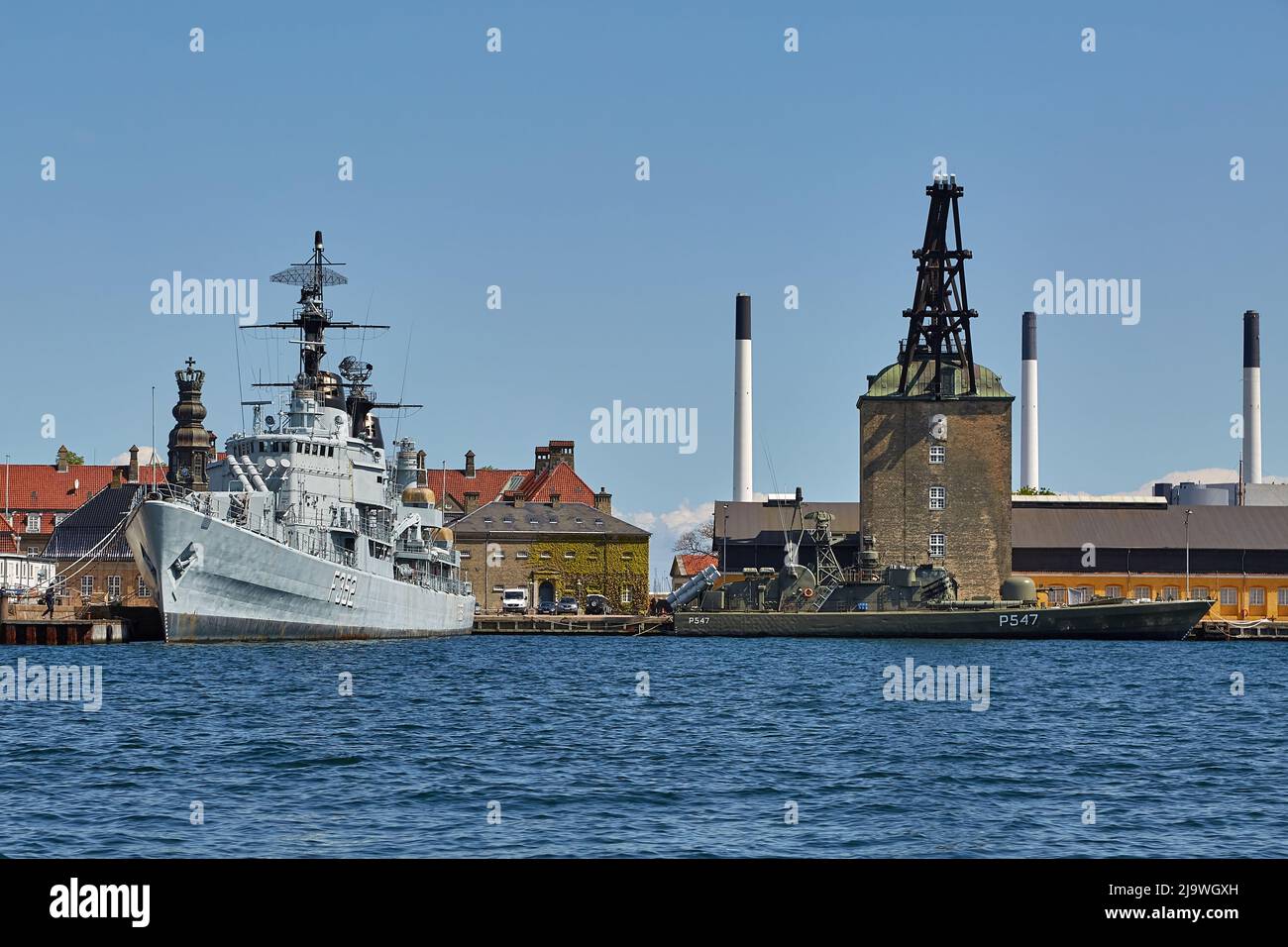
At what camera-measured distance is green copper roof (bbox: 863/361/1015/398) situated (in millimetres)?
90812

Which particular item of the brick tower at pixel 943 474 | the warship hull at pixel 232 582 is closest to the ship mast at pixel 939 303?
the brick tower at pixel 943 474

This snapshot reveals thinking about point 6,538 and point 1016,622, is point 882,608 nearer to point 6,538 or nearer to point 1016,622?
point 1016,622

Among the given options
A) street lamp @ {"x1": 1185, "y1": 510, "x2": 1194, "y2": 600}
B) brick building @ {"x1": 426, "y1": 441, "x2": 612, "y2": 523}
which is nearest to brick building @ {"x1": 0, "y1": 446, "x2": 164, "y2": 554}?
brick building @ {"x1": 426, "y1": 441, "x2": 612, "y2": 523}

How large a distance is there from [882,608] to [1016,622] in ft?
23.4

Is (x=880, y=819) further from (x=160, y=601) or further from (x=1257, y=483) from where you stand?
(x=1257, y=483)

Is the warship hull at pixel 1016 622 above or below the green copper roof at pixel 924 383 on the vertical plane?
below

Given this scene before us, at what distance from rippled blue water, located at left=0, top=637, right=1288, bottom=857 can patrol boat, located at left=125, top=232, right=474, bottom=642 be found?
30.1ft

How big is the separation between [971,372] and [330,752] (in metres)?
70.6

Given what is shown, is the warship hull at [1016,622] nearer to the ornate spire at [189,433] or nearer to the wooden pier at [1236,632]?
the wooden pier at [1236,632]

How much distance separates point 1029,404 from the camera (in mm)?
121562

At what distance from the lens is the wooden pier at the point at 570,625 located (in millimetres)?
88938

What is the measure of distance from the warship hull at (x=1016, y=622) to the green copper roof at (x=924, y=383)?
13843 millimetres
